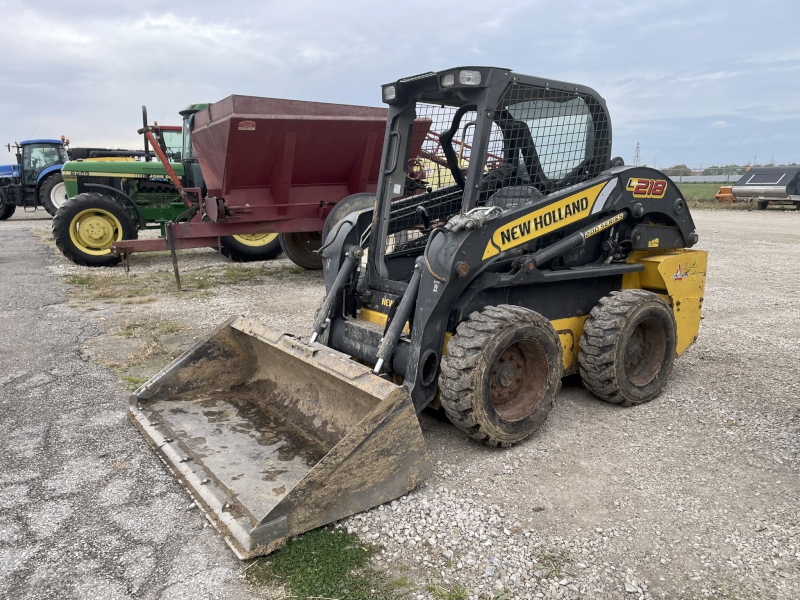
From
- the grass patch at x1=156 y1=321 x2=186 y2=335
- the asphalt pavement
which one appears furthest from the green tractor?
the asphalt pavement

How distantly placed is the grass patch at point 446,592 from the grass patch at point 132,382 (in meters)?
3.11

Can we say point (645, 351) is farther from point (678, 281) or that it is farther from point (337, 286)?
point (337, 286)

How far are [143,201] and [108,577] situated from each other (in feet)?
Result: 36.0

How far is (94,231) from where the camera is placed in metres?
10.8

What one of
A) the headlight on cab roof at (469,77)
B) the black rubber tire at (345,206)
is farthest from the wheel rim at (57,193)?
the headlight on cab roof at (469,77)

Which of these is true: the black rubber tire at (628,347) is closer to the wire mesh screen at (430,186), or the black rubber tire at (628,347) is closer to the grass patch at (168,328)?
the wire mesh screen at (430,186)

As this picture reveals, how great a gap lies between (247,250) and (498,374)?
860 centimetres

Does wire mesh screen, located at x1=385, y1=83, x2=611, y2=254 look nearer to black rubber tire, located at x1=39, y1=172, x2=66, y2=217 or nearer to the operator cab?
the operator cab

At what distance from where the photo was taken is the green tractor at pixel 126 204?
34.9 ft

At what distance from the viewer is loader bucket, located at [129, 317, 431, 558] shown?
9.29 feet

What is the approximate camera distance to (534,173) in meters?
4.30

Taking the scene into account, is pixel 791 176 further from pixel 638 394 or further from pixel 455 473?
pixel 455 473

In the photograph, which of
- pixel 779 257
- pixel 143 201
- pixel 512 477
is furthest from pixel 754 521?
pixel 143 201

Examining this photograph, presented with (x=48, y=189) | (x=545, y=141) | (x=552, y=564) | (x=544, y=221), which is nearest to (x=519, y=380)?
(x=544, y=221)
